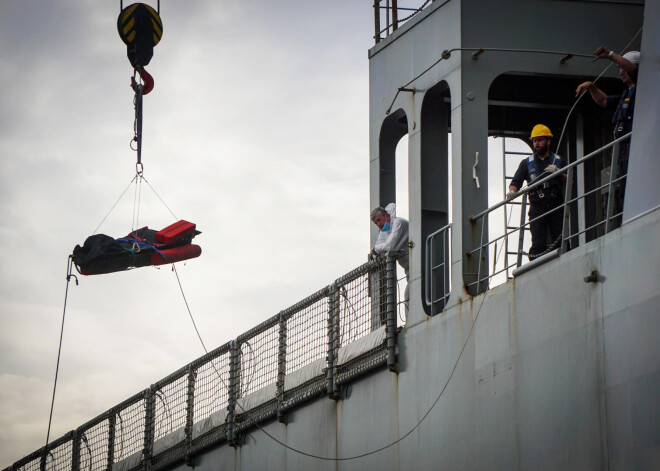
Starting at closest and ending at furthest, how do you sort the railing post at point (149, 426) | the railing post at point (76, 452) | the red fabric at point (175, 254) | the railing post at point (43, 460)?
the red fabric at point (175, 254) < the railing post at point (149, 426) < the railing post at point (76, 452) < the railing post at point (43, 460)

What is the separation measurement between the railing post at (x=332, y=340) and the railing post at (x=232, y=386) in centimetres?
322

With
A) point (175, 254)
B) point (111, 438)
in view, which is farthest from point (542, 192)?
point (111, 438)

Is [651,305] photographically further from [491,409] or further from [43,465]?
[43,465]

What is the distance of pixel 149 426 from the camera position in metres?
24.0

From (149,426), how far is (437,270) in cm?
913

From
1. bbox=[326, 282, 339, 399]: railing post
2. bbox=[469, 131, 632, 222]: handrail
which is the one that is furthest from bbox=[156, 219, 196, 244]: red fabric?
bbox=[469, 131, 632, 222]: handrail

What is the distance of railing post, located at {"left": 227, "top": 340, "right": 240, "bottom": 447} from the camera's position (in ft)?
69.4

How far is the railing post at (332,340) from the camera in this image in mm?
18062

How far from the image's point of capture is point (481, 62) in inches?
659

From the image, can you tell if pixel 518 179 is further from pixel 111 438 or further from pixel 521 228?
pixel 111 438

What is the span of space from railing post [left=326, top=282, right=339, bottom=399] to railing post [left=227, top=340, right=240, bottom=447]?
3.22m

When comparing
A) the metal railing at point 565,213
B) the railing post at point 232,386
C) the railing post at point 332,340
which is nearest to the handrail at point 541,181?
the metal railing at point 565,213

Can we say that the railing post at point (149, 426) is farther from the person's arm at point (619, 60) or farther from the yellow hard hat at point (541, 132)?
the person's arm at point (619, 60)

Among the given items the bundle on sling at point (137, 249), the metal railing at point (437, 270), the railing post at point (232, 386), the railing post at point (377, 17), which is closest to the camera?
the metal railing at point (437, 270)
